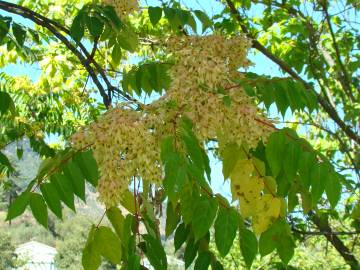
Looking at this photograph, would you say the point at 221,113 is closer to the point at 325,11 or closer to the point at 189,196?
the point at 189,196

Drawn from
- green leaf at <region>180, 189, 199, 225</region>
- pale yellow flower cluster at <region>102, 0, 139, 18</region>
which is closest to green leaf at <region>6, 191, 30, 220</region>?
green leaf at <region>180, 189, 199, 225</region>

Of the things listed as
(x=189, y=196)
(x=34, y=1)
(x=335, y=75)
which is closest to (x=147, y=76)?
(x=189, y=196)

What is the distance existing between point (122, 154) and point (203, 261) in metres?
0.53

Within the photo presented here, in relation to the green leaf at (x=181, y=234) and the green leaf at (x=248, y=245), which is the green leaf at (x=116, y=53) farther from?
the green leaf at (x=248, y=245)

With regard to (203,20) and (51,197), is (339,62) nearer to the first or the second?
(203,20)

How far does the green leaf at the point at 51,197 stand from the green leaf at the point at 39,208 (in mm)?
19

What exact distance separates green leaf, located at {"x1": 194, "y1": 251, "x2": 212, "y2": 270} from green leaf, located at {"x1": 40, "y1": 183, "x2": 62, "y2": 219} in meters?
0.53

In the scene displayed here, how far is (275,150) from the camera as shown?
1850 millimetres

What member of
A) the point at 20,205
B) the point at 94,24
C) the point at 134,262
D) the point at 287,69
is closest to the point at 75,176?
the point at 20,205

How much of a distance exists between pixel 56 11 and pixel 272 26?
106 inches

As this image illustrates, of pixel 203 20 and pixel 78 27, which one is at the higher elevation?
pixel 203 20

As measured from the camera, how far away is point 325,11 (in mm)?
5031

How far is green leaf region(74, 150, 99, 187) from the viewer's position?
1698 mm

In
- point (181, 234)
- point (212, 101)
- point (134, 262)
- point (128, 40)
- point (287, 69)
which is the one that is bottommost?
point (134, 262)
